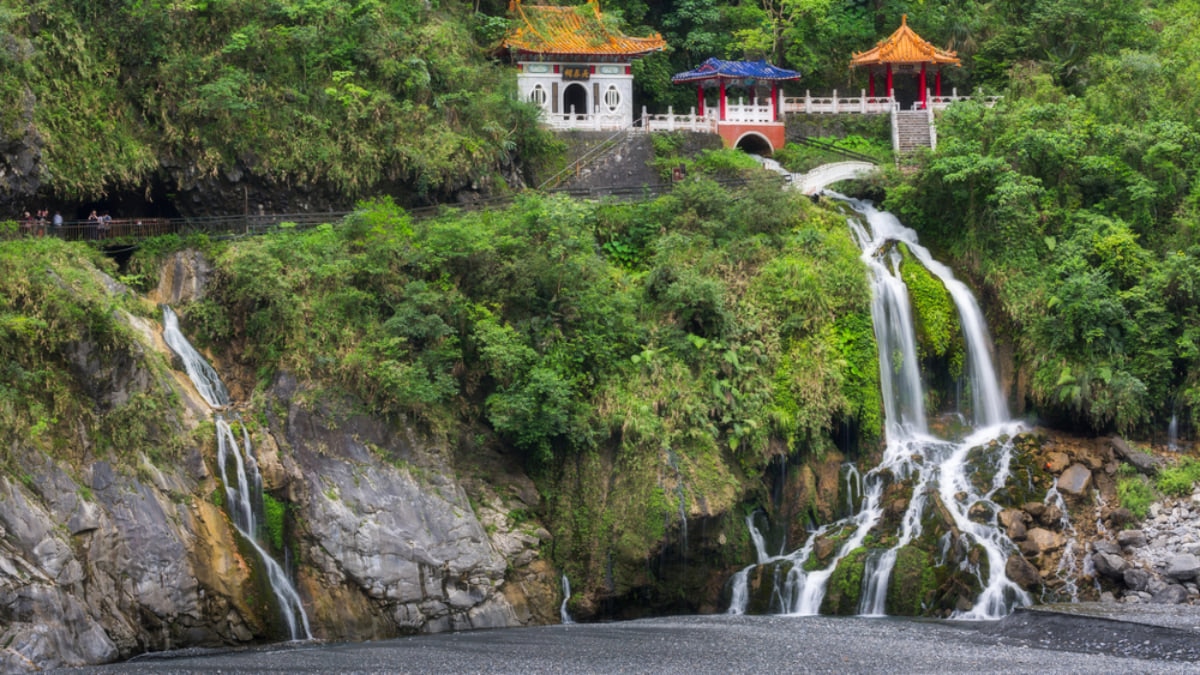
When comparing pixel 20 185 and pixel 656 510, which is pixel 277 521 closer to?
pixel 656 510

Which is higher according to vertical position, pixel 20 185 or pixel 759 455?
pixel 20 185

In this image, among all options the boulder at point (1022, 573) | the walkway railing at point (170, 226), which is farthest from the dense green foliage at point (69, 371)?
the boulder at point (1022, 573)

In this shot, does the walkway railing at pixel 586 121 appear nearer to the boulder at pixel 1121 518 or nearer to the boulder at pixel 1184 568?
the boulder at pixel 1121 518

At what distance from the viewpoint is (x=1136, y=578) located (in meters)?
26.3

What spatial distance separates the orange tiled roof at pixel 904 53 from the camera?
4431 cm

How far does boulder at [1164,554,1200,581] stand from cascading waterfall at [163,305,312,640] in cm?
1565

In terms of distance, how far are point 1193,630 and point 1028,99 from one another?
19.0 metres

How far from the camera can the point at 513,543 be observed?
2772 cm

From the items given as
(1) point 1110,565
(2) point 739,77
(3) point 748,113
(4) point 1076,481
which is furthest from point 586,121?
(1) point 1110,565

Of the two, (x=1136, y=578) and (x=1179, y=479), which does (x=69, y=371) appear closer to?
(x=1136, y=578)

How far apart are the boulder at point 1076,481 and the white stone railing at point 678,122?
1650cm

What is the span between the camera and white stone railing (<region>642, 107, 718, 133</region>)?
4128 cm

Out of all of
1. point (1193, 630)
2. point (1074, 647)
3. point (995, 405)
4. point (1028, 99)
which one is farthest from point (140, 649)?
point (1028, 99)

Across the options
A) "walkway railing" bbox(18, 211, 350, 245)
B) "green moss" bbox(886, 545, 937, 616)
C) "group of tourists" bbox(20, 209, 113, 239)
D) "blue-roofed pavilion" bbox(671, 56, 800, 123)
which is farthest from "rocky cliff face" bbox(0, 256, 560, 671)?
"blue-roofed pavilion" bbox(671, 56, 800, 123)
